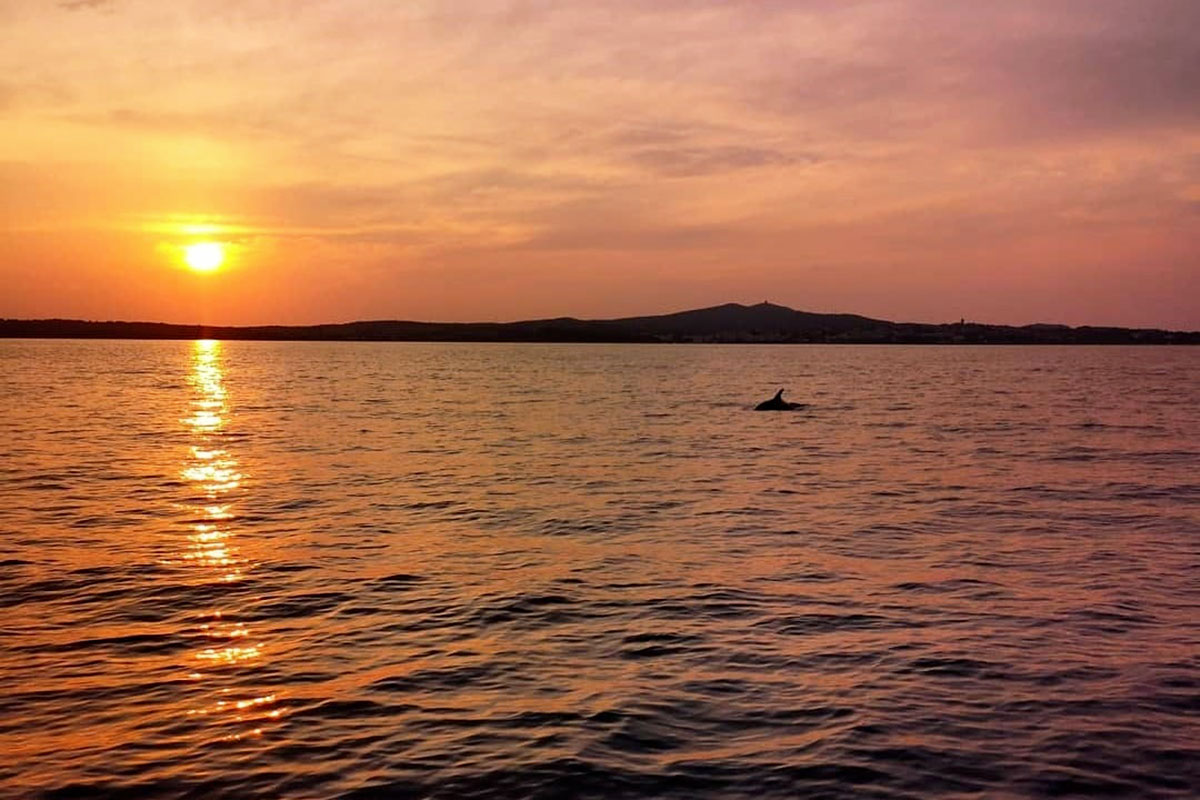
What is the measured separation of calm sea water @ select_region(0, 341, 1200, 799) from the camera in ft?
33.8

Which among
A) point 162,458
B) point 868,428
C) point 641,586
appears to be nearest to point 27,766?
point 641,586

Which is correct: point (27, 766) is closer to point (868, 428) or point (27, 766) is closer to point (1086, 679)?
point (1086, 679)

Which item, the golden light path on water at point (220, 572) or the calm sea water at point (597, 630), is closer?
the calm sea water at point (597, 630)

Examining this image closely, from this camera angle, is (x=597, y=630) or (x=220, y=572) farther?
(x=220, y=572)

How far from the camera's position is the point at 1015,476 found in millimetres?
35000

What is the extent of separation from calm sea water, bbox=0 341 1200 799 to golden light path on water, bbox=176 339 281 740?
84mm

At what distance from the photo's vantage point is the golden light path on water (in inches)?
466

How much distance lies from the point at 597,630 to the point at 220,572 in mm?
8285

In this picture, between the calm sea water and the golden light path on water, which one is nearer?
the calm sea water

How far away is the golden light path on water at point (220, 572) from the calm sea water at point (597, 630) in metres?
0.08

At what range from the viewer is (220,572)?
19.3 metres

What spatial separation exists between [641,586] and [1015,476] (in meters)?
21.7

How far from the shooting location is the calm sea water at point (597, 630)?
33.8 ft

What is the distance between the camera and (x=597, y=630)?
1527 cm
